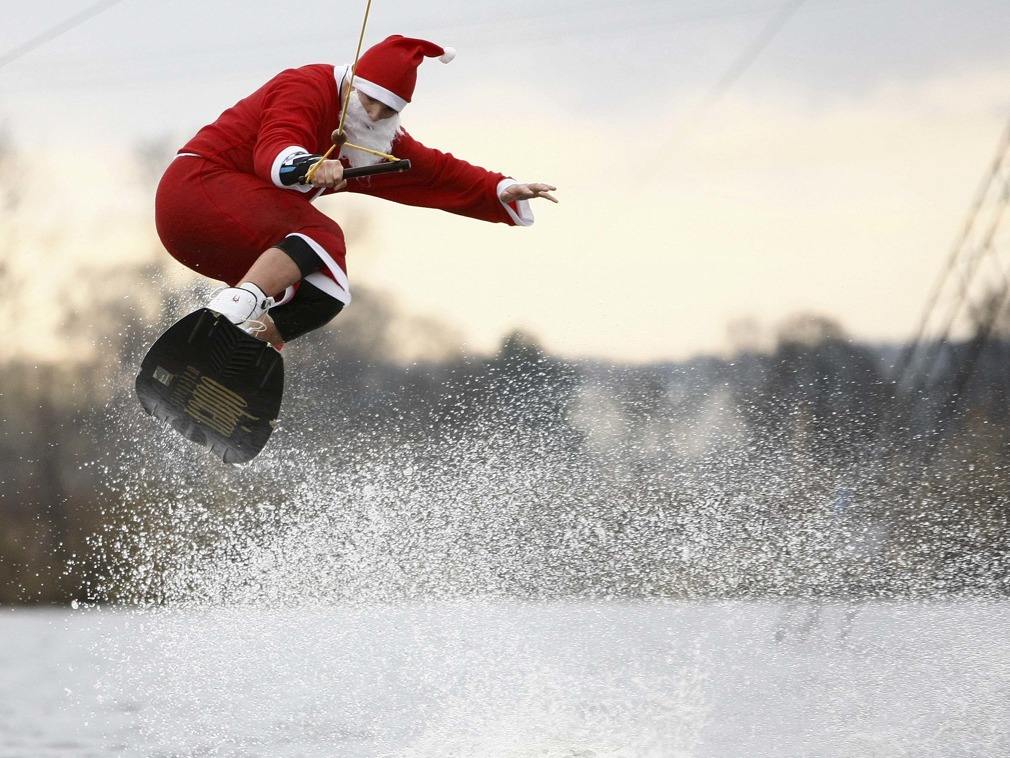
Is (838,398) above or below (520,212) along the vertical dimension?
below

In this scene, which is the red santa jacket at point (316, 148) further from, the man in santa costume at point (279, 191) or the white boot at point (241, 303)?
the white boot at point (241, 303)

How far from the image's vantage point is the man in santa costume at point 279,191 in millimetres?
4914

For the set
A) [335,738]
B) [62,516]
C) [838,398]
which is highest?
[335,738]

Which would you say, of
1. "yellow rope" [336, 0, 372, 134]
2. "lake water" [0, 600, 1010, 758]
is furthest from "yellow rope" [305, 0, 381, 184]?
"lake water" [0, 600, 1010, 758]

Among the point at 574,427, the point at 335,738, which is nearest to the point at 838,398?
the point at 574,427

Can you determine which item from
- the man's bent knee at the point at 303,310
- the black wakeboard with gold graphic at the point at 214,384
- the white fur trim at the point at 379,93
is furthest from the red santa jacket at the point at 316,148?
the black wakeboard with gold graphic at the point at 214,384

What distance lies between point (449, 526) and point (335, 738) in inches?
66.1

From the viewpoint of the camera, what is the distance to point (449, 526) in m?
7.33

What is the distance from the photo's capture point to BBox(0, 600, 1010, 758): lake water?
7.48 metres

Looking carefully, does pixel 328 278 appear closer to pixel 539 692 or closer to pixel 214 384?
pixel 214 384

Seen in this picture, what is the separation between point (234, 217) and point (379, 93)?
0.73 meters

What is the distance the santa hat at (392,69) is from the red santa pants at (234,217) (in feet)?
1.65

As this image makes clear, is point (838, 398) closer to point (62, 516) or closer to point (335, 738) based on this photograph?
point (62, 516)

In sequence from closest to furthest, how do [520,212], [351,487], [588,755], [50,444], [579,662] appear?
1. [520,212]
2. [588,755]
3. [351,487]
4. [579,662]
5. [50,444]
